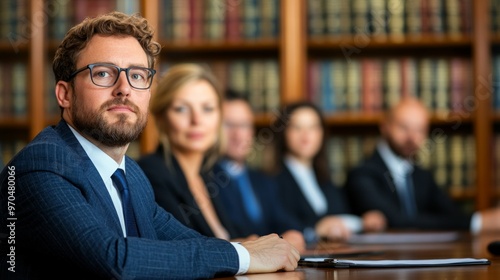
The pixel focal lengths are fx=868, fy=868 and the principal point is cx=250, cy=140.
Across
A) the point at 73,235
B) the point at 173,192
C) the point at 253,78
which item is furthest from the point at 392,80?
the point at 73,235

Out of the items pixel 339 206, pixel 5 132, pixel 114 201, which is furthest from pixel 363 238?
pixel 5 132

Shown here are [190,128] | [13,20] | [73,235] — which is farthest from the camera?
[13,20]

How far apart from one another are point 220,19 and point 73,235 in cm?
333

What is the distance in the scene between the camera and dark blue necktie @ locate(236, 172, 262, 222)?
3.97 metres

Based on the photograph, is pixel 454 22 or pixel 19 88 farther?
pixel 454 22

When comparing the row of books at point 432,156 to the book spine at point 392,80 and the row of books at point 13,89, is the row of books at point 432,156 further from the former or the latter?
the row of books at point 13,89

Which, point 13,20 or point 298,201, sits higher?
point 13,20

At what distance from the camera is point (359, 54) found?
4855 mm

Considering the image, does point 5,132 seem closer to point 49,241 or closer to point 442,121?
point 442,121

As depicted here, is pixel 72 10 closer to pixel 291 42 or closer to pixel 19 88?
pixel 19 88

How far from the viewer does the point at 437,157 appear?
4859 mm

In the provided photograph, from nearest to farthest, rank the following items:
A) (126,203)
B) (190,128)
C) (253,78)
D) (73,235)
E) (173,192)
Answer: (73,235) → (126,203) → (173,192) → (190,128) → (253,78)

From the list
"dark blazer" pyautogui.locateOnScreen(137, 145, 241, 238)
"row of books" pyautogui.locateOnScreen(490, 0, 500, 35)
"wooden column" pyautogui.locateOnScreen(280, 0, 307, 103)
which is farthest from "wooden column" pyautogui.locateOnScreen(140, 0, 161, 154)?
"row of books" pyautogui.locateOnScreen(490, 0, 500, 35)

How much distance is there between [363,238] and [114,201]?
1.69m
